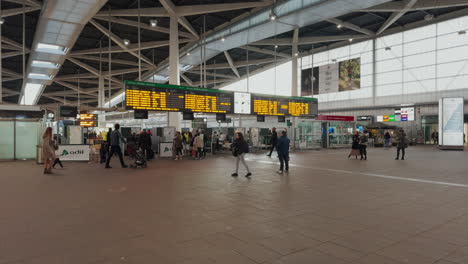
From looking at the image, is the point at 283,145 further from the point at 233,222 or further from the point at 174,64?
the point at 174,64

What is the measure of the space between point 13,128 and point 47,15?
607 centimetres

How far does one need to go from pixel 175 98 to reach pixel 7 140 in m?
8.89

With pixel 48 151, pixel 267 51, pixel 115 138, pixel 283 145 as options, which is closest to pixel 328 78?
pixel 267 51

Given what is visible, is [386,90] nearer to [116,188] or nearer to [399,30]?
[399,30]

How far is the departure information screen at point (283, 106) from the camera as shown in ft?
62.7

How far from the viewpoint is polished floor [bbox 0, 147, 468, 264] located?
353cm

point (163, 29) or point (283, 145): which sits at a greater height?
point (163, 29)

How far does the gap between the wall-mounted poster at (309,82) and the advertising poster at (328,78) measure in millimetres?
504

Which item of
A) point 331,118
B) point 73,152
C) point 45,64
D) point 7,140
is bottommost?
point 73,152

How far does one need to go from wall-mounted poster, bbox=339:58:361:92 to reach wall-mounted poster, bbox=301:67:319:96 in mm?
3095

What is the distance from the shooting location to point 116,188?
25.3ft

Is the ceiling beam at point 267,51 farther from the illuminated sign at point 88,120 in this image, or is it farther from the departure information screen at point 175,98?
the illuminated sign at point 88,120

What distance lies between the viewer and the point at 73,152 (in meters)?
14.7

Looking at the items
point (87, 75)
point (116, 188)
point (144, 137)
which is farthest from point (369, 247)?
point (87, 75)
